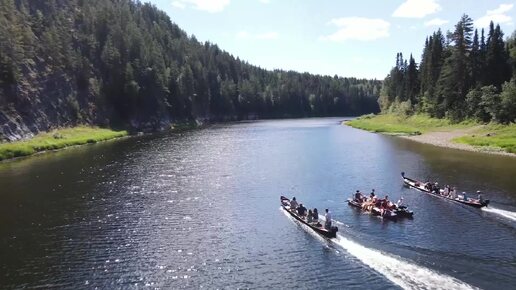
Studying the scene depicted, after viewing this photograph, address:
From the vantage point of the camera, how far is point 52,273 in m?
35.6

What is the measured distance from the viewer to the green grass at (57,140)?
3865 inches

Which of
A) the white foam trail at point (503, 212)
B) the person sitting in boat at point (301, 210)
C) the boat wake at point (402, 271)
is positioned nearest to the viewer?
the boat wake at point (402, 271)

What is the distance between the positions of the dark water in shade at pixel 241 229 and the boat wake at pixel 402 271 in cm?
9

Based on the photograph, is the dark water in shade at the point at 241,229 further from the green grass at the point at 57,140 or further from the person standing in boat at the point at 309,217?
the green grass at the point at 57,140

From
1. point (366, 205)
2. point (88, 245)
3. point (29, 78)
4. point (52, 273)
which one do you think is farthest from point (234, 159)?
point (29, 78)

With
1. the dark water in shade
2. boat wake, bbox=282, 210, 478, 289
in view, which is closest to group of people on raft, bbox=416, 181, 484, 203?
the dark water in shade

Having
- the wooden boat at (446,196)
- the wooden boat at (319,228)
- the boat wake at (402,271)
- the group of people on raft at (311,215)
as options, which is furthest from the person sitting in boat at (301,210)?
the wooden boat at (446,196)

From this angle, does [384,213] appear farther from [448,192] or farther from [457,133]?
[457,133]

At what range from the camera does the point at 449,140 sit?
11244 centimetres

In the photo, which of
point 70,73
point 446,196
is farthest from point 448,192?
point 70,73

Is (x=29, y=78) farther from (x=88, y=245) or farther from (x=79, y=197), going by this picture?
(x=88, y=245)

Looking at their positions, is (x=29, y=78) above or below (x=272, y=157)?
above

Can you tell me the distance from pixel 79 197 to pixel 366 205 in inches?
1384

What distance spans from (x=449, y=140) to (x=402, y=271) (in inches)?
3347
